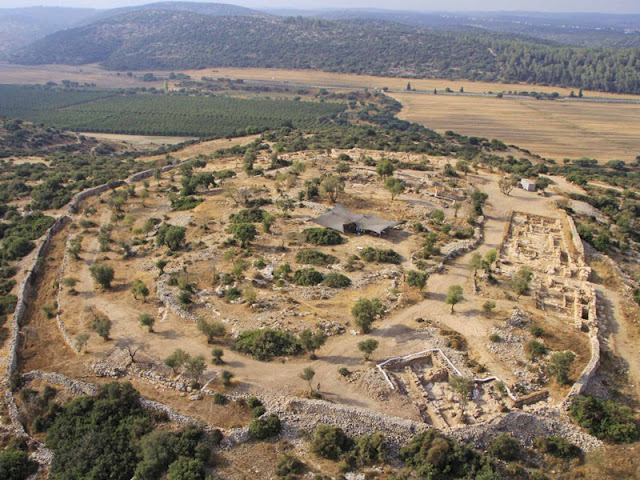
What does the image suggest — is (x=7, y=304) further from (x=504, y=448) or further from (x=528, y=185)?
(x=528, y=185)

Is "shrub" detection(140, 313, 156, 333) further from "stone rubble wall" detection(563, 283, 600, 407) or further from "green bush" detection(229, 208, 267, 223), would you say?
"stone rubble wall" detection(563, 283, 600, 407)

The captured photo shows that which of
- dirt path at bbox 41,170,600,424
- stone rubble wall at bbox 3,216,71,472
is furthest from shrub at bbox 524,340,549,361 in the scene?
stone rubble wall at bbox 3,216,71,472

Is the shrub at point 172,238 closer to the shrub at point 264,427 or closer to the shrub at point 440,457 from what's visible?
the shrub at point 264,427

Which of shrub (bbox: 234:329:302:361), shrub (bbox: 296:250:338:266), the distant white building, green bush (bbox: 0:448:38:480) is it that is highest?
the distant white building

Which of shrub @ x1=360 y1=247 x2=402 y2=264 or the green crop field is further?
the green crop field

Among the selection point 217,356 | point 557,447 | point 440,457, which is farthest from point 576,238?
point 217,356

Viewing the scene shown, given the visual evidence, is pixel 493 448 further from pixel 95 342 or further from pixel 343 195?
pixel 343 195
